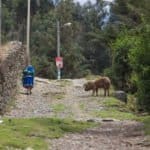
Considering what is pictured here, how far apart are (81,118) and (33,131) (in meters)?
6.27

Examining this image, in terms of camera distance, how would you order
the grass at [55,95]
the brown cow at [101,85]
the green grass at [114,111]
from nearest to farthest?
1. the green grass at [114,111]
2. the grass at [55,95]
3. the brown cow at [101,85]

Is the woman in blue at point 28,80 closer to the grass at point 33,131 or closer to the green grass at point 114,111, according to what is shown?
the green grass at point 114,111

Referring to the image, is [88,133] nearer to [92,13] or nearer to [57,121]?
[57,121]

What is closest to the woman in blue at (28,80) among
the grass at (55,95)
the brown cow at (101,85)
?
the grass at (55,95)

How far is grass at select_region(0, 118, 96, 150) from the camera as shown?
14880mm

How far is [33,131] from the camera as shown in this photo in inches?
701

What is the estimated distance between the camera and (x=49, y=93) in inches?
1473

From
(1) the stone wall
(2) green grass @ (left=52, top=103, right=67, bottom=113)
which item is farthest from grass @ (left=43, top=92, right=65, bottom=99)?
(1) the stone wall

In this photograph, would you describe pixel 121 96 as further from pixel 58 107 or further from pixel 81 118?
pixel 81 118

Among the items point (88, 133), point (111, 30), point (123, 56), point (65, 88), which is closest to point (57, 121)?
point (88, 133)

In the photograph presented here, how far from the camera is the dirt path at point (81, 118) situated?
1619cm

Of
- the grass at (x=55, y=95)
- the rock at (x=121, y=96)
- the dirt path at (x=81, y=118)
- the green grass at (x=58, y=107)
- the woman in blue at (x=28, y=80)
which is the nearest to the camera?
the dirt path at (x=81, y=118)

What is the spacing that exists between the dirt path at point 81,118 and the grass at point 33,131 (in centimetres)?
41

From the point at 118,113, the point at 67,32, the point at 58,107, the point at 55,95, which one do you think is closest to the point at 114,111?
the point at 118,113
